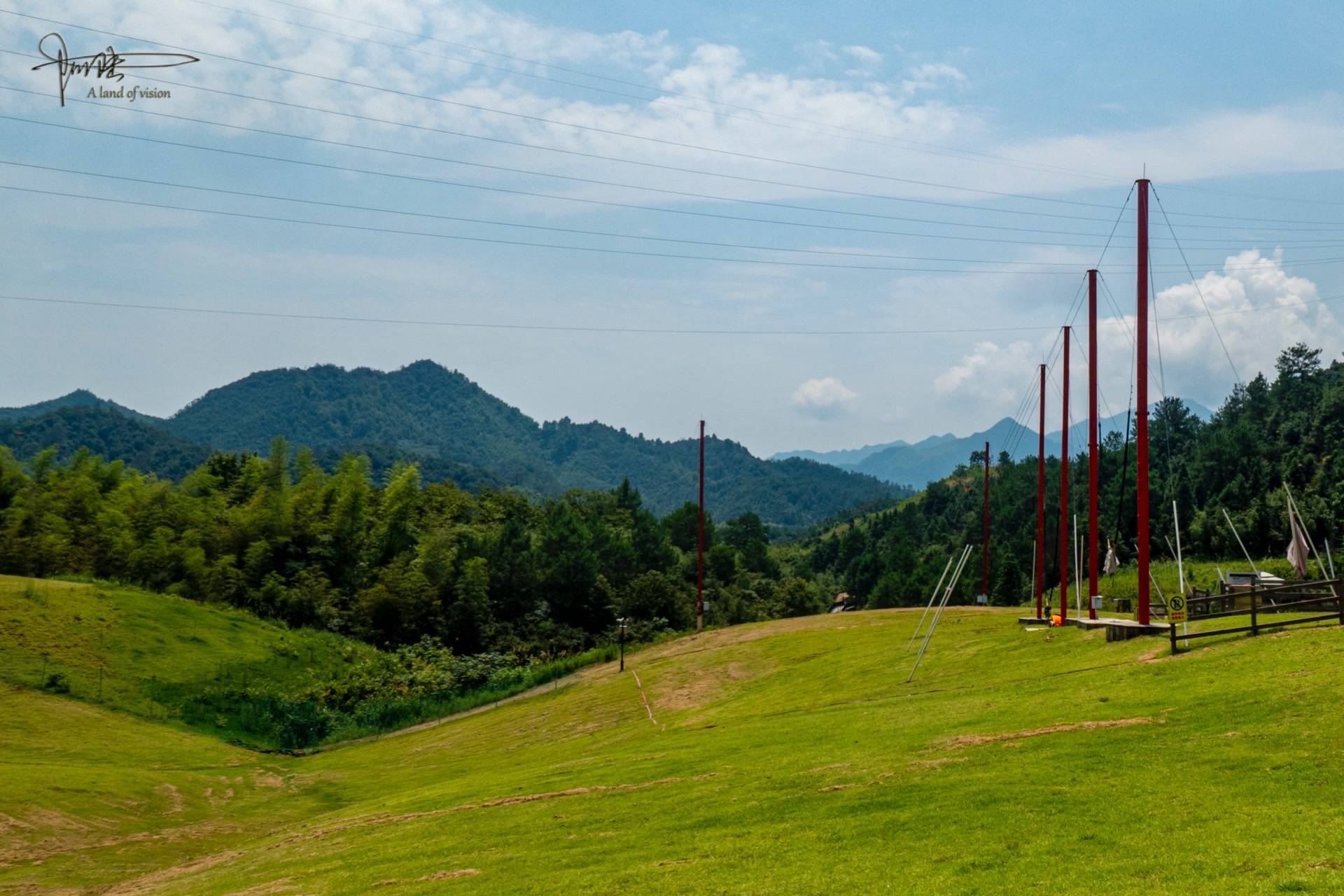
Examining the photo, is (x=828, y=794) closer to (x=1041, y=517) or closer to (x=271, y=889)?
(x=271, y=889)

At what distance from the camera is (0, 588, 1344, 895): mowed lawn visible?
16031 millimetres

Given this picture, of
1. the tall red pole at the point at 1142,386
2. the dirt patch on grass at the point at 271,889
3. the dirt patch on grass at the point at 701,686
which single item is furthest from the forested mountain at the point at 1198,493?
the dirt patch on grass at the point at 271,889

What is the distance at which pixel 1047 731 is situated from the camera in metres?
23.3

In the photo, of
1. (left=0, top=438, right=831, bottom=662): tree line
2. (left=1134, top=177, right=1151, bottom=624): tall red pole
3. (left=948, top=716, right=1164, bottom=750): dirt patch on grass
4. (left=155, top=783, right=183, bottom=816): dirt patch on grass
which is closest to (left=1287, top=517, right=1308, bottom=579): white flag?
(left=1134, top=177, right=1151, bottom=624): tall red pole

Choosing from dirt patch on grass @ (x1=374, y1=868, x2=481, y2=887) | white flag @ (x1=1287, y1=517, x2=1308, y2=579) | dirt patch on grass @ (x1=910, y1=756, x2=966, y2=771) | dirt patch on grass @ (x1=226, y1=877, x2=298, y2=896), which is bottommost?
dirt patch on grass @ (x1=226, y1=877, x2=298, y2=896)

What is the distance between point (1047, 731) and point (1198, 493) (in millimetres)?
122017

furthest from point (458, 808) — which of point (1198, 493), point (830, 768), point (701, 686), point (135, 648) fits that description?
point (1198, 493)

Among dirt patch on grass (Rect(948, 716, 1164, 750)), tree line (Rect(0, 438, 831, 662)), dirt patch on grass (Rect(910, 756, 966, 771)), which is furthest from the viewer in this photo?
tree line (Rect(0, 438, 831, 662))

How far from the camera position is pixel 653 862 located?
1938 centimetres

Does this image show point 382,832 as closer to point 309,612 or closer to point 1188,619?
point 1188,619

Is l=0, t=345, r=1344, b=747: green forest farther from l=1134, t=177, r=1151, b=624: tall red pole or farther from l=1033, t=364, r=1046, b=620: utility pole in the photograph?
l=1134, t=177, r=1151, b=624: tall red pole

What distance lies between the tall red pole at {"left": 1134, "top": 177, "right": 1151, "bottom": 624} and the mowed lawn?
232 centimetres

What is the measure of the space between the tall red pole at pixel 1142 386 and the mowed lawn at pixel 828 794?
2320 mm

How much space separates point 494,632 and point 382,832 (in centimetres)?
6988
